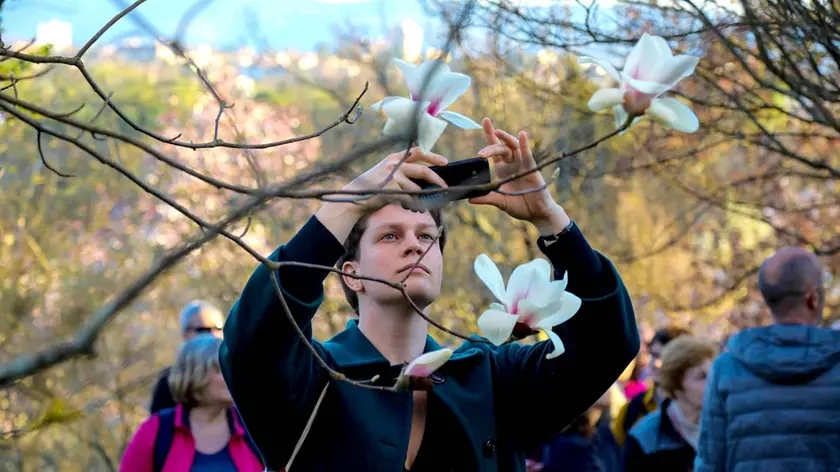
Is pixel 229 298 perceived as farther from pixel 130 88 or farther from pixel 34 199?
pixel 130 88

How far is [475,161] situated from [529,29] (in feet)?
7.51

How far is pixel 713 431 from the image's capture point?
467 cm

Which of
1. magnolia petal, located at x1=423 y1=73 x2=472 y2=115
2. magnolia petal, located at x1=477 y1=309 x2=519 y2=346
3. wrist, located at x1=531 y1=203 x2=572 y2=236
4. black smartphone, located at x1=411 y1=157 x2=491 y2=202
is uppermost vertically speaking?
magnolia petal, located at x1=423 y1=73 x2=472 y2=115

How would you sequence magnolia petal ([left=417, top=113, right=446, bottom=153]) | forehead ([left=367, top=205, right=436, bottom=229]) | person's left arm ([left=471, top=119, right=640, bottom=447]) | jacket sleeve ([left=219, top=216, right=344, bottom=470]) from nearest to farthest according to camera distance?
magnolia petal ([left=417, top=113, right=446, bottom=153]), jacket sleeve ([left=219, top=216, right=344, bottom=470]), person's left arm ([left=471, top=119, right=640, bottom=447]), forehead ([left=367, top=205, right=436, bottom=229])

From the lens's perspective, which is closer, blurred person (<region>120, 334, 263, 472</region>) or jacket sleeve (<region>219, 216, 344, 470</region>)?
jacket sleeve (<region>219, 216, 344, 470</region>)

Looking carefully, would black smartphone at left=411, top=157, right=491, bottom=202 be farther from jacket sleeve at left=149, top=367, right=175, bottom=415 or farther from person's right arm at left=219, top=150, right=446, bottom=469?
jacket sleeve at left=149, top=367, right=175, bottom=415

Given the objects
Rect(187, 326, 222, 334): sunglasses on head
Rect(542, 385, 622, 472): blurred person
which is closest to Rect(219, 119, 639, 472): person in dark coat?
Rect(187, 326, 222, 334): sunglasses on head

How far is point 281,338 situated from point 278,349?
0.03 m

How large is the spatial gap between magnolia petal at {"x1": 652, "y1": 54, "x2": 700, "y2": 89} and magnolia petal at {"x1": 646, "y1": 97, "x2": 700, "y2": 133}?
37 millimetres

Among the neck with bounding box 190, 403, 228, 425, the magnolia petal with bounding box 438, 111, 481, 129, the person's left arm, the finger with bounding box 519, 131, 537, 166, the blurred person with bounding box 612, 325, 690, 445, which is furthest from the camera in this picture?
the blurred person with bounding box 612, 325, 690, 445

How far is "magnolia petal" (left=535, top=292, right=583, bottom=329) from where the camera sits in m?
2.26

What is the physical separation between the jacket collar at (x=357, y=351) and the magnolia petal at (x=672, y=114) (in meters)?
1.06

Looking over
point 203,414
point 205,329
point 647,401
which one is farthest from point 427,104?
point 647,401

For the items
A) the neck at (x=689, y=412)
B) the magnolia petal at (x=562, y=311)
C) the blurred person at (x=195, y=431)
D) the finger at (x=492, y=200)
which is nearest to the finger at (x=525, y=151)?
the finger at (x=492, y=200)
